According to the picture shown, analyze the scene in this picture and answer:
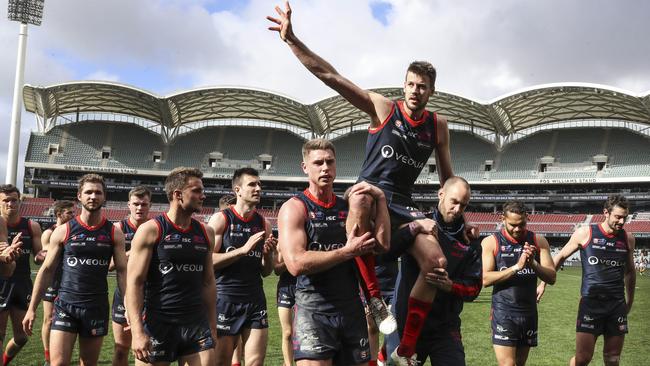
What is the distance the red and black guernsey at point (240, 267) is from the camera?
664cm

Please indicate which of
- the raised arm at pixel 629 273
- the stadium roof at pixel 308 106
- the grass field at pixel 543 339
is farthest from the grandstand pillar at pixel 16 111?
the raised arm at pixel 629 273

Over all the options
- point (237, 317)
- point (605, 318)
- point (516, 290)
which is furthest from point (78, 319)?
point (605, 318)

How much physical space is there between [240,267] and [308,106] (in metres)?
45.8

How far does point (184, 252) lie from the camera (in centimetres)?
500

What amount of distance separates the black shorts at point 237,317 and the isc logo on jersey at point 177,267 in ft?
5.18

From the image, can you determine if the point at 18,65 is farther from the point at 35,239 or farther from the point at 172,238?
the point at 172,238

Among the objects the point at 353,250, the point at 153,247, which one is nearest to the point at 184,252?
the point at 153,247

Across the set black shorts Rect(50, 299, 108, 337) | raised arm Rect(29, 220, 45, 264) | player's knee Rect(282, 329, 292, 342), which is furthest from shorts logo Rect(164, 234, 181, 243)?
raised arm Rect(29, 220, 45, 264)

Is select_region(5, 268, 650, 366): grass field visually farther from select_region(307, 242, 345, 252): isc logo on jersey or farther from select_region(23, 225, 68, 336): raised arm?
select_region(307, 242, 345, 252): isc logo on jersey

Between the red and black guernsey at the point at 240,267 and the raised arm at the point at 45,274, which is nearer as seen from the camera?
the raised arm at the point at 45,274

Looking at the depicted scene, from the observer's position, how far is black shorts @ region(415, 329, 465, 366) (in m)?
4.45

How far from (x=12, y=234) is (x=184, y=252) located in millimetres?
4717

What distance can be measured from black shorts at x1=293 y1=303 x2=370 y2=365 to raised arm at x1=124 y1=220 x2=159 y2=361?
1376 mm

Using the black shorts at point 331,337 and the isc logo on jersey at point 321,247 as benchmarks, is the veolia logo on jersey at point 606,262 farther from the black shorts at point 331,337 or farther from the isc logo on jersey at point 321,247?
the isc logo on jersey at point 321,247
